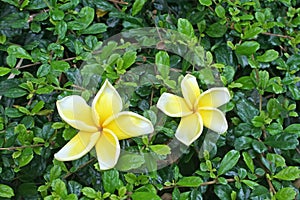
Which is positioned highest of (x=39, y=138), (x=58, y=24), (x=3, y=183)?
(x=58, y=24)

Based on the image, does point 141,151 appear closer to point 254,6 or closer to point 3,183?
point 3,183

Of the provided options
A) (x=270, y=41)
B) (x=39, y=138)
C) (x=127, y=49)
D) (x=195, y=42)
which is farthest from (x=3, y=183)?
(x=270, y=41)

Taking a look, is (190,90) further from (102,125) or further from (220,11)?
(220,11)

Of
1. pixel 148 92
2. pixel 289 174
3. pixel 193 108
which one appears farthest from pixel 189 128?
pixel 289 174

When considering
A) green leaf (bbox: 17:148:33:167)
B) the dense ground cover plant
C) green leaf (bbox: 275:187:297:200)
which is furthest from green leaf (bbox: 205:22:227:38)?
green leaf (bbox: 17:148:33:167)

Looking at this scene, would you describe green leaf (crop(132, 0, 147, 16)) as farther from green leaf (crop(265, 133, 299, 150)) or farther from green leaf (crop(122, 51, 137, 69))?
green leaf (crop(265, 133, 299, 150))

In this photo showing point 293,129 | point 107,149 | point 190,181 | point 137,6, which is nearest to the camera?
point 107,149

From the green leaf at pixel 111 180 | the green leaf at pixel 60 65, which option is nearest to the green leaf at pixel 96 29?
the green leaf at pixel 60 65
